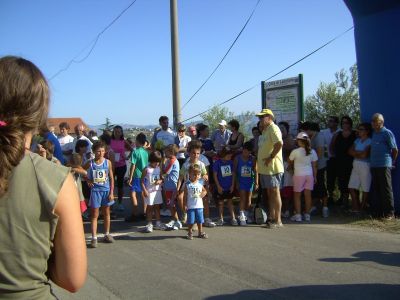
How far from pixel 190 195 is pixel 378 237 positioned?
3.10 metres

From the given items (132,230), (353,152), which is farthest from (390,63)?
(132,230)

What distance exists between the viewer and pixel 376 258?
5414mm

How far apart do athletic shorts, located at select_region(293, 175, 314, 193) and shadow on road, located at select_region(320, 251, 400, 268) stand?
7.77ft

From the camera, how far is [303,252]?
18.9 ft

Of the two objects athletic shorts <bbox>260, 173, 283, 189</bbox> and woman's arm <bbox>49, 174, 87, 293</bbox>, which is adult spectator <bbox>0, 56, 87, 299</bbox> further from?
athletic shorts <bbox>260, 173, 283, 189</bbox>

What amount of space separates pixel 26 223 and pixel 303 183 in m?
7.06

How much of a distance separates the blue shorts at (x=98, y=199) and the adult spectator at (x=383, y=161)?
4919mm

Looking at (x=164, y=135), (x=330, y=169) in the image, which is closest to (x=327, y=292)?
(x=330, y=169)

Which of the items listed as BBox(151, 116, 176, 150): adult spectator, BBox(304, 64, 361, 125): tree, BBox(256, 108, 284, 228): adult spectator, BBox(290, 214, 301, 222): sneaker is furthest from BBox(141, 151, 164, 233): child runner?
BBox(304, 64, 361, 125): tree

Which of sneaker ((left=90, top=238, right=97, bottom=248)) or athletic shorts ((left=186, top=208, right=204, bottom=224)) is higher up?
athletic shorts ((left=186, top=208, right=204, bottom=224))

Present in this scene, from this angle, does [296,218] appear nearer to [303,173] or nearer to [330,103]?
[303,173]

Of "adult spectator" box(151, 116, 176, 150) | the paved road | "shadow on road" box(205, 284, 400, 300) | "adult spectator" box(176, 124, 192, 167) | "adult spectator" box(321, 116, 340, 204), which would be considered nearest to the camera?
"shadow on road" box(205, 284, 400, 300)

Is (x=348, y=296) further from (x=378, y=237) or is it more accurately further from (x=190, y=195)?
(x=190, y=195)

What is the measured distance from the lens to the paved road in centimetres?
434
